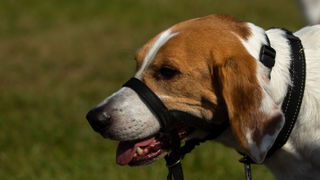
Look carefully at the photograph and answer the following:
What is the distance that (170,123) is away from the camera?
102 inches

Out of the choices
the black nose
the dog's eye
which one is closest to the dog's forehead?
the dog's eye

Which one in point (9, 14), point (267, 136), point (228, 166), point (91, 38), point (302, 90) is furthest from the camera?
point (9, 14)

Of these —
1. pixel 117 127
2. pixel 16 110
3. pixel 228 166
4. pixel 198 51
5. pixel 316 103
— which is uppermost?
pixel 198 51

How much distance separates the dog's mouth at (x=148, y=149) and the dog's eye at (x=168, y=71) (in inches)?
15.6

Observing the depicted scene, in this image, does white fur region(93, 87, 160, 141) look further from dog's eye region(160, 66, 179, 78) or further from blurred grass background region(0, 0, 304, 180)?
A: blurred grass background region(0, 0, 304, 180)

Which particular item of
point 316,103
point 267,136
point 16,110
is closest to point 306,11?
point 316,103

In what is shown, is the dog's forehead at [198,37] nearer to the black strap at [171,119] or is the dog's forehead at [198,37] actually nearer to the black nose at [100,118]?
the black strap at [171,119]

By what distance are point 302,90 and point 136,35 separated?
798 cm

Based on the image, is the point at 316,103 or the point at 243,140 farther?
the point at 316,103

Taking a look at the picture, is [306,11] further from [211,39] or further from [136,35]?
[136,35]

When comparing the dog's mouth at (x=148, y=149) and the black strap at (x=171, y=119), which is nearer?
the black strap at (x=171, y=119)

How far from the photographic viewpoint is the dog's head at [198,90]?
2350mm

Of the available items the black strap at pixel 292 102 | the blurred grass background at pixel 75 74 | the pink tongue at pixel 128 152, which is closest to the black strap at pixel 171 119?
the pink tongue at pixel 128 152

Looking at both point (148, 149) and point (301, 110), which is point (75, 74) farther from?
point (301, 110)
